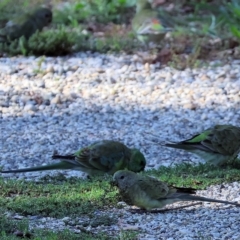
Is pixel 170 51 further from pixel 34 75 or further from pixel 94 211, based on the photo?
pixel 94 211

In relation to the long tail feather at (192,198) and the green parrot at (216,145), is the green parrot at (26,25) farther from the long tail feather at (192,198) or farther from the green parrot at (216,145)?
the long tail feather at (192,198)

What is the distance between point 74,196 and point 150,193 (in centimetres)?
67

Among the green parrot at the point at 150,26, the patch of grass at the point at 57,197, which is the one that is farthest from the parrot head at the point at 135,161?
the green parrot at the point at 150,26

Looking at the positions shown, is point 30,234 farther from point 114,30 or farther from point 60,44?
point 114,30

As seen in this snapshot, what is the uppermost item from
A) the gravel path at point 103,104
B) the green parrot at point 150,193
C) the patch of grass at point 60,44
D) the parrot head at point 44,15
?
the green parrot at point 150,193

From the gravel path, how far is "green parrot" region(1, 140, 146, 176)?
56 centimetres

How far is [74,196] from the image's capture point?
656cm

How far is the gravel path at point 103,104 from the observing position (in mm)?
9391

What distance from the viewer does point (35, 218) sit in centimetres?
608

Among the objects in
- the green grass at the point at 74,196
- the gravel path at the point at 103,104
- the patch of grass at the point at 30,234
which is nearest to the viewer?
the patch of grass at the point at 30,234

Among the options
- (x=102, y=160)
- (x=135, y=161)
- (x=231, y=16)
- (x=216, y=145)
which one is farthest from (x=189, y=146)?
(x=231, y=16)

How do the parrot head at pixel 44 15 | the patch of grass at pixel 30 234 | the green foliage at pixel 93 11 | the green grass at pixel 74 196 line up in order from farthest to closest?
the green foliage at pixel 93 11, the parrot head at pixel 44 15, the green grass at pixel 74 196, the patch of grass at pixel 30 234

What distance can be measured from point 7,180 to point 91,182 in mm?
828

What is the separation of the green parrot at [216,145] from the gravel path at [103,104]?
31.4 inches
